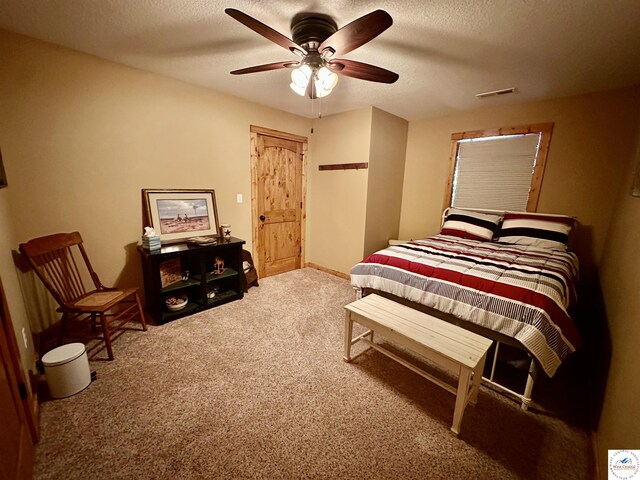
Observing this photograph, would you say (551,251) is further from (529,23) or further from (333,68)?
(333,68)

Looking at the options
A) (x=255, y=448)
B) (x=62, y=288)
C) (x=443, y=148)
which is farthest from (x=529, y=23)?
(x=62, y=288)

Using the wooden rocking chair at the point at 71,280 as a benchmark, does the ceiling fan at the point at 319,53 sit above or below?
above

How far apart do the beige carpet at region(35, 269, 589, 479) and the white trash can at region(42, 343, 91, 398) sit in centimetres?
7

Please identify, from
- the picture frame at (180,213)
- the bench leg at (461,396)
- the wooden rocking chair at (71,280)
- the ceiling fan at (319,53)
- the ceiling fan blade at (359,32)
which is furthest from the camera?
the picture frame at (180,213)

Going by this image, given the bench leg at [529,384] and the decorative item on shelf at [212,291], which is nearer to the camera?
the bench leg at [529,384]

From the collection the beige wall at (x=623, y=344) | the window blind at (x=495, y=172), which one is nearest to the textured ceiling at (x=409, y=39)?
the window blind at (x=495, y=172)

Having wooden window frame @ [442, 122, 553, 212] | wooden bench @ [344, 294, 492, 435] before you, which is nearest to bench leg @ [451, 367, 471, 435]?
wooden bench @ [344, 294, 492, 435]

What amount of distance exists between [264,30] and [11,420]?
231 centimetres

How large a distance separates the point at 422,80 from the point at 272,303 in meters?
2.94

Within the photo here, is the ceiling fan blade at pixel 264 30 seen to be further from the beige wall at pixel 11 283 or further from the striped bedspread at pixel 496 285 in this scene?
the beige wall at pixel 11 283

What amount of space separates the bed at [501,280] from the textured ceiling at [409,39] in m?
1.52

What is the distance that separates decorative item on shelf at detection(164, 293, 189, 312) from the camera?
2.61 meters

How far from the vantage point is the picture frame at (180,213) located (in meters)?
2.72

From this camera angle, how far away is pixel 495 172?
344 centimetres
